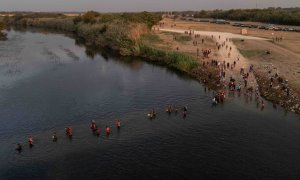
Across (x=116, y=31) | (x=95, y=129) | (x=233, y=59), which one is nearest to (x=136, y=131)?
(x=95, y=129)

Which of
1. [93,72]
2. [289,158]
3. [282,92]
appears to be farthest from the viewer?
[93,72]

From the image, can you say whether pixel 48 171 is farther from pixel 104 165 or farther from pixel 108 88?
pixel 108 88

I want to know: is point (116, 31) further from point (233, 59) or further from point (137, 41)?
point (233, 59)

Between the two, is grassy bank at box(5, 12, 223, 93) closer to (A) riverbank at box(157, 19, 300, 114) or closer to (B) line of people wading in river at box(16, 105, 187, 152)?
(A) riverbank at box(157, 19, 300, 114)

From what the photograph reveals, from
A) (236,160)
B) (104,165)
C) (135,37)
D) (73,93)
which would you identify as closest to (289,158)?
(236,160)

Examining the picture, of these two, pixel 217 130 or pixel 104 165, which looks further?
pixel 217 130

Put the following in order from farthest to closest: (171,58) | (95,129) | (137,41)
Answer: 1. (137,41)
2. (171,58)
3. (95,129)

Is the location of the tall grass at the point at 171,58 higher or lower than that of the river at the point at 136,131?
higher

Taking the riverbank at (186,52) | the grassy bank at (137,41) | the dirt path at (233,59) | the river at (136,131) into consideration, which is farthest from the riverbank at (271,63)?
the grassy bank at (137,41)

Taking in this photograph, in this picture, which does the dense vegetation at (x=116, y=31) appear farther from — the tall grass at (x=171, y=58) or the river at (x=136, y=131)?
the river at (x=136, y=131)
